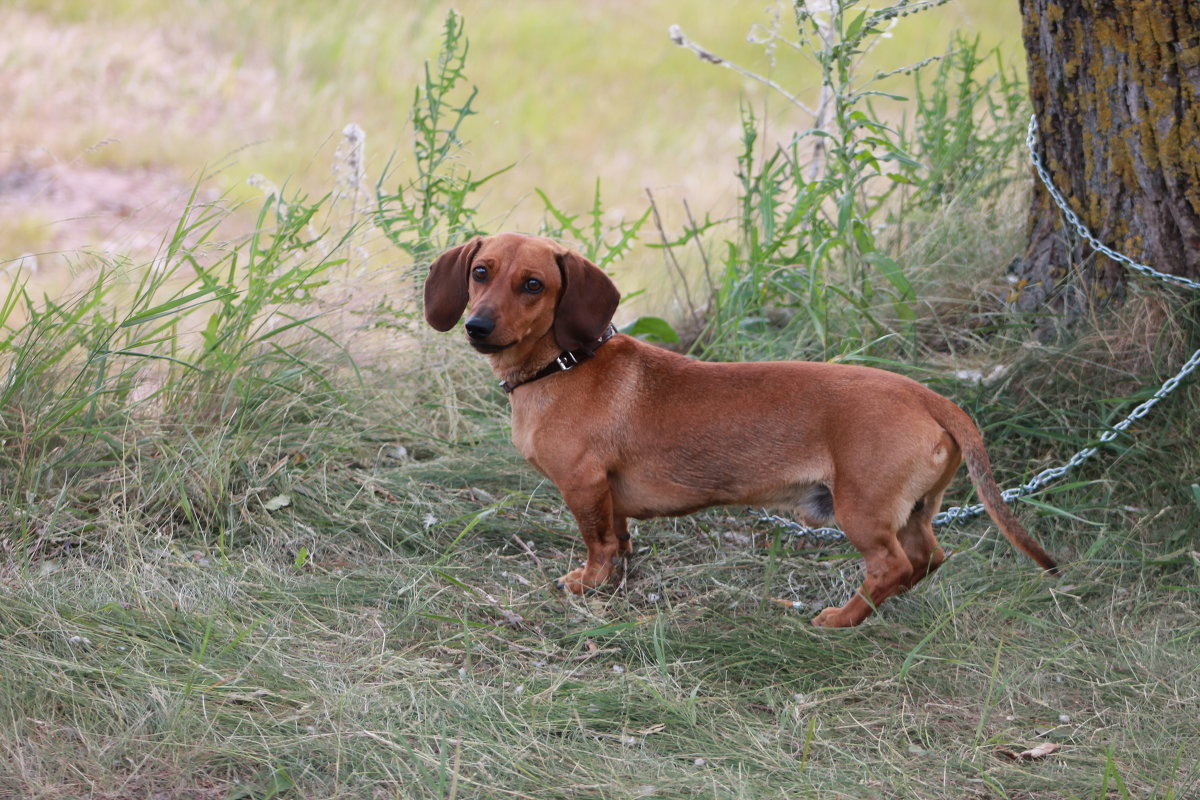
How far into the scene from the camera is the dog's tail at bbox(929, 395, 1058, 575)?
117 inches

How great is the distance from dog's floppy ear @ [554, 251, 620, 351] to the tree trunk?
176 centimetres

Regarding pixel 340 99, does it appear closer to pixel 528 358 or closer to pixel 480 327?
pixel 528 358

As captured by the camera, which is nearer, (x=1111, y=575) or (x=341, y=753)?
(x=341, y=753)

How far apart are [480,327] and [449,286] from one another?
0.33m

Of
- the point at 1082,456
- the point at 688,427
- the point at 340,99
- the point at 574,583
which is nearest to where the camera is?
the point at 688,427

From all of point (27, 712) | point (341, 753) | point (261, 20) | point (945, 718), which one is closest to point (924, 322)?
point (945, 718)

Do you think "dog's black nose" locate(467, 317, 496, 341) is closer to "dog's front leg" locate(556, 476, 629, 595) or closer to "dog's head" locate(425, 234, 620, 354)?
"dog's head" locate(425, 234, 620, 354)

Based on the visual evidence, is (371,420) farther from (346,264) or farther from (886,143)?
(886,143)

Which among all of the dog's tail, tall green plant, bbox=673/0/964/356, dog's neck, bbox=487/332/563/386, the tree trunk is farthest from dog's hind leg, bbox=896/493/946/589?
the tree trunk

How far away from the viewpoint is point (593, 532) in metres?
3.29

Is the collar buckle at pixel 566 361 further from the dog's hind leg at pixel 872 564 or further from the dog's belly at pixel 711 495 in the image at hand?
the dog's hind leg at pixel 872 564

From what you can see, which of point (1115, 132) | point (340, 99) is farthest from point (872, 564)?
point (340, 99)

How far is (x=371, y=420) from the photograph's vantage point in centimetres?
417

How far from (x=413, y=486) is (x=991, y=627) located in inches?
72.4
